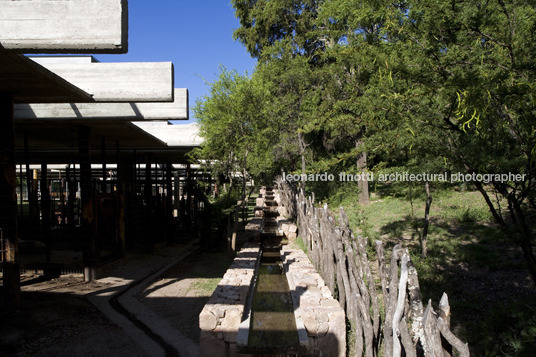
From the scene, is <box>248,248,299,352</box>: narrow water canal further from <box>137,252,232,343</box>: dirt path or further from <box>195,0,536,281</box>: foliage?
<box>195,0,536,281</box>: foliage

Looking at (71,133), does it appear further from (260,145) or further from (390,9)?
(390,9)

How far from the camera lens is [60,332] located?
4930 mm

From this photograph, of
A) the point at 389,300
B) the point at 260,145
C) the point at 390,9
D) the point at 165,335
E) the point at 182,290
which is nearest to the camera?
the point at 389,300

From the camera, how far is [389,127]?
4027 mm

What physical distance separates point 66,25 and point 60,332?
377 centimetres

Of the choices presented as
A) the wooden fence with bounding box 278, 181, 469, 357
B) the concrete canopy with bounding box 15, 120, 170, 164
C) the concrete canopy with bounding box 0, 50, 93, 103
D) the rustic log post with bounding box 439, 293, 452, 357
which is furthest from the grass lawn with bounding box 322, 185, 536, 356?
the concrete canopy with bounding box 15, 120, 170, 164

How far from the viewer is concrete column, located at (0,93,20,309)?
212 inches

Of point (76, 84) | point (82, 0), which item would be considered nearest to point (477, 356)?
point (82, 0)

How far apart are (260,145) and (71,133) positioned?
454cm

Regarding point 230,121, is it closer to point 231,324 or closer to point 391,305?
point 231,324

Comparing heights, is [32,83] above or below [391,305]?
above

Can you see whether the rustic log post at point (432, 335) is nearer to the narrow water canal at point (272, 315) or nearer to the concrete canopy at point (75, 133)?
the narrow water canal at point (272, 315)

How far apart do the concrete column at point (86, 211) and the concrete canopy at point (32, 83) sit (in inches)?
70.5

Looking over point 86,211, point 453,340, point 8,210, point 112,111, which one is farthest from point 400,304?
point 86,211
